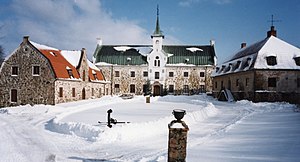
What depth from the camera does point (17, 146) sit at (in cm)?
979

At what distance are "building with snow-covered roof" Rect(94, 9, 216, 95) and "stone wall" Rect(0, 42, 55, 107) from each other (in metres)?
19.7

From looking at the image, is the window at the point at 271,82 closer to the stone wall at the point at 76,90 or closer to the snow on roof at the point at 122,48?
the stone wall at the point at 76,90

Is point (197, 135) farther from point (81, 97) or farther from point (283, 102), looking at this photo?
point (81, 97)

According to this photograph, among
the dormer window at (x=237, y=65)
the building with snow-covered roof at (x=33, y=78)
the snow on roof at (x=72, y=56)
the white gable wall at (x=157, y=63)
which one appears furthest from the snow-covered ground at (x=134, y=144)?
the white gable wall at (x=157, y=63)

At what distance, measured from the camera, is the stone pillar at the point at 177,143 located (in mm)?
7098

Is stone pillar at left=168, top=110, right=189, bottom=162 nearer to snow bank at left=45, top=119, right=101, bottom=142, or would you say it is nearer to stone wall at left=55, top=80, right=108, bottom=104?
snow bank at left=45, top=119, right=101, bottom=142

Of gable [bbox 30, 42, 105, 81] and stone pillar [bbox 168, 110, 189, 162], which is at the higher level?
gable [bbox 30, 42, 105, 81]

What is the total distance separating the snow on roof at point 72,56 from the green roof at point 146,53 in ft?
42.5

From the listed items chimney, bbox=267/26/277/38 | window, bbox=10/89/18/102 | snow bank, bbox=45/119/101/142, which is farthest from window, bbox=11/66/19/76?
chimney, bbox=267/26/277/38

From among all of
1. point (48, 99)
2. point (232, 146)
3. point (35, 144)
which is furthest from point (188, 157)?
point (48, 99)

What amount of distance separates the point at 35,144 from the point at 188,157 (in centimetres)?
613

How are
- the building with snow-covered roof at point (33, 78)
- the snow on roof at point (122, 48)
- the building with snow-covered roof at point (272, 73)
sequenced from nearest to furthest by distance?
the building with snow-covered roof at point (33, 78), the building with snow-covered roof at point (272, 73), the snow on roof at point (122, 48)

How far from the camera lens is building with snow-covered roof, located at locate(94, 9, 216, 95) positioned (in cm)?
4609

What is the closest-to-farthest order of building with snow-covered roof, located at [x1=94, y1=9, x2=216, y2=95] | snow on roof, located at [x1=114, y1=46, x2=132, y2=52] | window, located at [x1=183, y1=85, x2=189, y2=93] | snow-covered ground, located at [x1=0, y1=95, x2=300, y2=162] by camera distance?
snow-covered ground, located at [x1=0, y1=95, x2=300, y2=162]
window, located at [x1=183, y1=85, x2=189, y2=93]
building with snow-covered roof, located at [x1=94, y1=9, x2=216, y2=95]
snow on roof, located at [x1=114, y1=46, x2=132, y2=52]
